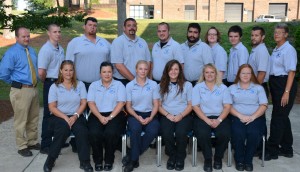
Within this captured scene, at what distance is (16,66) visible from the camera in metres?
5.32

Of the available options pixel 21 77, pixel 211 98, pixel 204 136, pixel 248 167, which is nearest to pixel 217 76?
pixel 211 98

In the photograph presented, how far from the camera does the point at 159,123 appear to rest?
17.0 ft

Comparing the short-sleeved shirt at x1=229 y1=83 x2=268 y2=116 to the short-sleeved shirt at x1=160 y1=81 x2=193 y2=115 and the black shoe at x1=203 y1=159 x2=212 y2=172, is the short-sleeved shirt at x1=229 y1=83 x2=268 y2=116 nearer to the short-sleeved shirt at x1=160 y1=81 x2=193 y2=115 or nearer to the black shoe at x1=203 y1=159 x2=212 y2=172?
the short-sleeved shirt at x1=160 y1=81 x2=193 y2=115

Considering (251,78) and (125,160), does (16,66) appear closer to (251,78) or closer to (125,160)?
(125,160)

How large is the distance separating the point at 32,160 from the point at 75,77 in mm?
1433

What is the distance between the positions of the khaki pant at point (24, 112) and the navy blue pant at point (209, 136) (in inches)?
102

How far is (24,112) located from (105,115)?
51.5 inches

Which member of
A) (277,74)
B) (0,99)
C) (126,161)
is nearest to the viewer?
(126,161)

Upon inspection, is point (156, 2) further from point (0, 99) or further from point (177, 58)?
point (177, 58)

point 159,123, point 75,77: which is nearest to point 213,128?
point 159,123

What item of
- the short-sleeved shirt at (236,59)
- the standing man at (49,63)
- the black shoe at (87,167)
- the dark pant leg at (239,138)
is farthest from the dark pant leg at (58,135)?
the short-sleeved shirt at (236,59)

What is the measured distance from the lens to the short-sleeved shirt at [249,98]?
16.8 feet

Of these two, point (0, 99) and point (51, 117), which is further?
point (0, 99)

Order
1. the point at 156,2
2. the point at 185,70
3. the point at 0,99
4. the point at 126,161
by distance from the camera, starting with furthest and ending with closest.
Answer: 1. the point at 156,2
2. the point at 0,99
3. the point at 185,70
4. the point at 126,161
